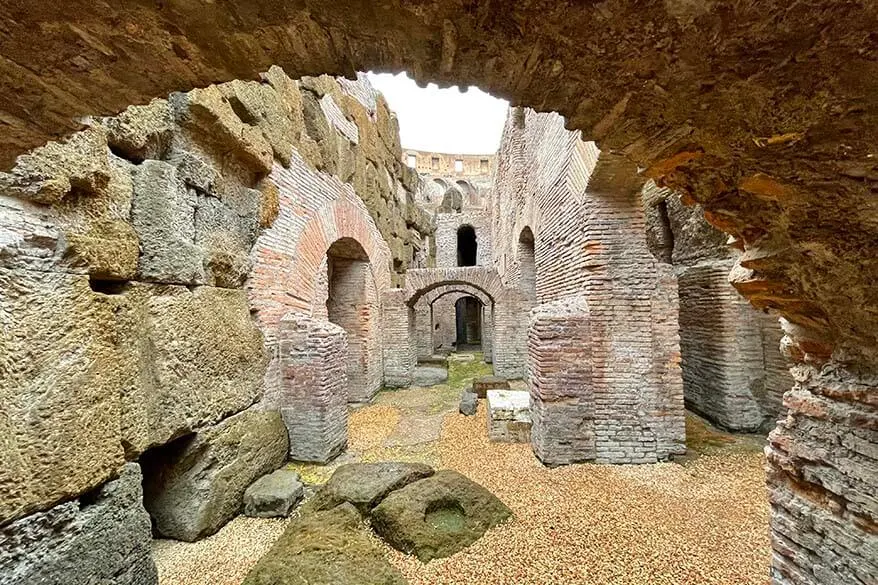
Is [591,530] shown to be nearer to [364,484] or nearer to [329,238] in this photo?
[364,484]

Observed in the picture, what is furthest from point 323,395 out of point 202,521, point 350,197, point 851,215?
point 851,215

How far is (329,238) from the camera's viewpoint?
18.6 ft

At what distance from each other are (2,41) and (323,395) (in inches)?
154

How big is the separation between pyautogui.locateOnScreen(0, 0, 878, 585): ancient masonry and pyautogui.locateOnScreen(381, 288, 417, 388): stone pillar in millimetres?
3176

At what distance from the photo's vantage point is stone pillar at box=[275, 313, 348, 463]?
428 cm

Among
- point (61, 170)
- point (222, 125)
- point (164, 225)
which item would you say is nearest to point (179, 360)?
point (164, 225)

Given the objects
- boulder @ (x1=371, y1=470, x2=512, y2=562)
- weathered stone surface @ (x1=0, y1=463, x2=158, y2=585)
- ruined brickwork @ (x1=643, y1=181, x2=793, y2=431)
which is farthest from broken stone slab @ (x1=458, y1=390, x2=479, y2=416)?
weathered stone surface @ (x1=0, y1=463, x2=158, y2=585)

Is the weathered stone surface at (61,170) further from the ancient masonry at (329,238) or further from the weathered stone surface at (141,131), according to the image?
the weathered stone surface at (141,131)

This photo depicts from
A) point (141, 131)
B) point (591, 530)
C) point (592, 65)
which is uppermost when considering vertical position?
point (141, 131)

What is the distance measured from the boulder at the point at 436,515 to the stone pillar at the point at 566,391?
1.27m

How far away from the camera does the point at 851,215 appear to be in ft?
4.17

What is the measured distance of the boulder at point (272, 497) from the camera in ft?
10.9

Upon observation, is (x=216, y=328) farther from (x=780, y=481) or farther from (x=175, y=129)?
(x=780, y=481)

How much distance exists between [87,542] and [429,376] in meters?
7.22
